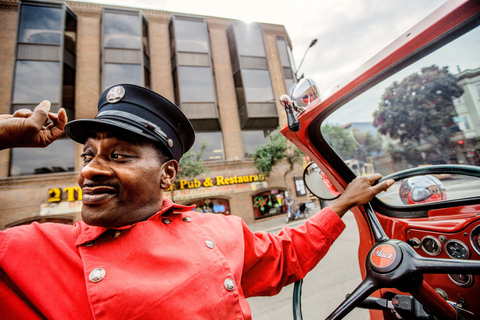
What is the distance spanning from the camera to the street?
9.54 feet

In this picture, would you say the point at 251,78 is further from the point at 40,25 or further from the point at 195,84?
the point at 40,25

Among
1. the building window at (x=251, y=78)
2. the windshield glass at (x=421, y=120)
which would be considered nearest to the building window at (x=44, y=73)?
the building window at (x=251, y=78)

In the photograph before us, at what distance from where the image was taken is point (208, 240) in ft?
4.01

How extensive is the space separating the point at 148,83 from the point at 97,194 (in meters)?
14.8

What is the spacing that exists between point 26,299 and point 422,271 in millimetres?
1493

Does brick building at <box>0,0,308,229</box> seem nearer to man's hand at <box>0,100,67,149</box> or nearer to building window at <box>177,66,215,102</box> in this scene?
building window at <box>177,66,215,102</box>

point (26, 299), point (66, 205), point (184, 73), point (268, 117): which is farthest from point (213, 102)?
point (26, 299)

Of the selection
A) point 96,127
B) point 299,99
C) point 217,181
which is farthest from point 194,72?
point 96,127

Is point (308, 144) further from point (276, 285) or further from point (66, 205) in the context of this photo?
point (66, 205)

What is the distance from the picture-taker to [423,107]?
1.48 meters

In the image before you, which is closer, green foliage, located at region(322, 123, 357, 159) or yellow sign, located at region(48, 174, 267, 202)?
green foliage, located at region(322, 123, 357, 159)

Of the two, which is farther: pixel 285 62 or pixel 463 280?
pixel 285 62

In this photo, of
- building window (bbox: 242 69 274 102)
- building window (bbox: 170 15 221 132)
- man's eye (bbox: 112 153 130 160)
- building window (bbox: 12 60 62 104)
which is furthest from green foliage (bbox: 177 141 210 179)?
man's eye (bbox: 112 153 130 160)

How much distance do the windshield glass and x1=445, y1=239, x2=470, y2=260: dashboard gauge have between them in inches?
13.7
